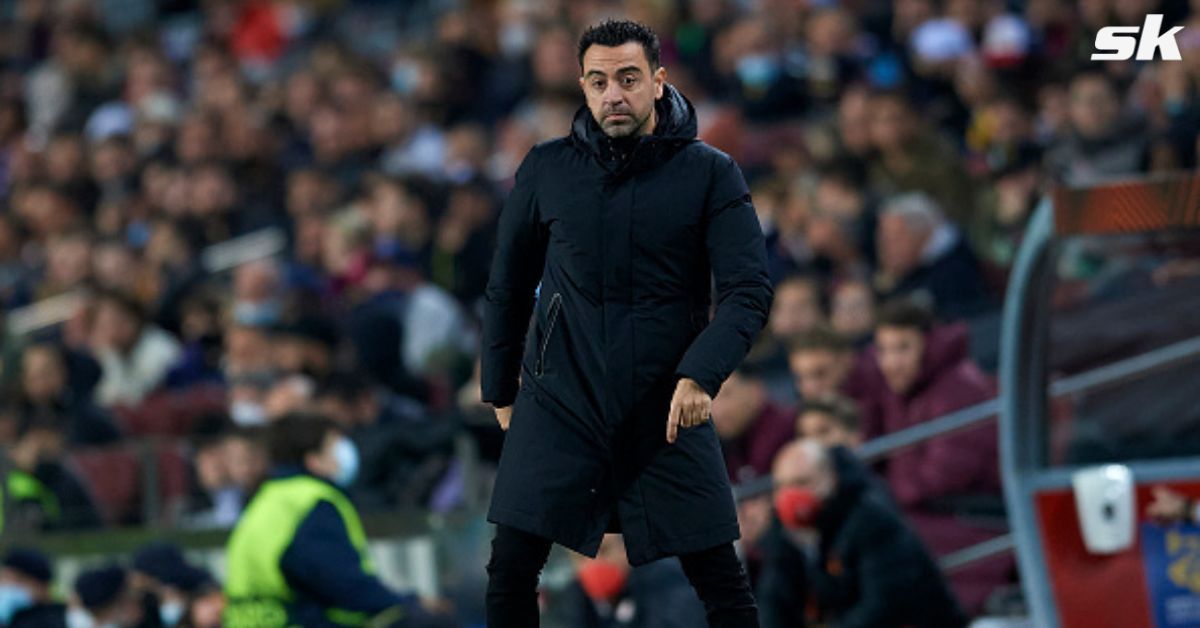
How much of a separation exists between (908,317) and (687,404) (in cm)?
446

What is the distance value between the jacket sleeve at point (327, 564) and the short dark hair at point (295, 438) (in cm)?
25

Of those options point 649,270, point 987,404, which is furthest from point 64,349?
point 649,270

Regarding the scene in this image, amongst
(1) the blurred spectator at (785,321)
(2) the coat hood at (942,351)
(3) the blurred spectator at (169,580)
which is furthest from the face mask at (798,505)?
(3) the blurred spectator at (169,580)

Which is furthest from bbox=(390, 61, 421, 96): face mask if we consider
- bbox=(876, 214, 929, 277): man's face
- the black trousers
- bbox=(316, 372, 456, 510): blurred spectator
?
the black trousers

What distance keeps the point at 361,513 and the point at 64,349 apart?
12.1 ft

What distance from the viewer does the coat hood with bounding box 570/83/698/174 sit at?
19.2ft

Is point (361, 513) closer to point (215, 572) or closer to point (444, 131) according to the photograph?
point (215, 572)

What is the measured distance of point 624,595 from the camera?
8.77 m

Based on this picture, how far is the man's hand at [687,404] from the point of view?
222 inches

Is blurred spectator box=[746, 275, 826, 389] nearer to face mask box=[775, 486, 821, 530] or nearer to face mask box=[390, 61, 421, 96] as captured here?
face mask box=[775, 486, 821, 530]

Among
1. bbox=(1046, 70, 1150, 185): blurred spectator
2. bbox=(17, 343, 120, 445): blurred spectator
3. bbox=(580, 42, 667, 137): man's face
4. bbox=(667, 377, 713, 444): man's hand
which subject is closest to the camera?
bbox=(667, 377, 713, 444): man's hand

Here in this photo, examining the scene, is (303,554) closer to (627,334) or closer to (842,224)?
(627,334)

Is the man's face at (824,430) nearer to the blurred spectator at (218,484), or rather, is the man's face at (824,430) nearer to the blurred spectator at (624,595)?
the blurred spectator at (624,595)

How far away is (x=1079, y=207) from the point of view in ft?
Answer: 25.4
